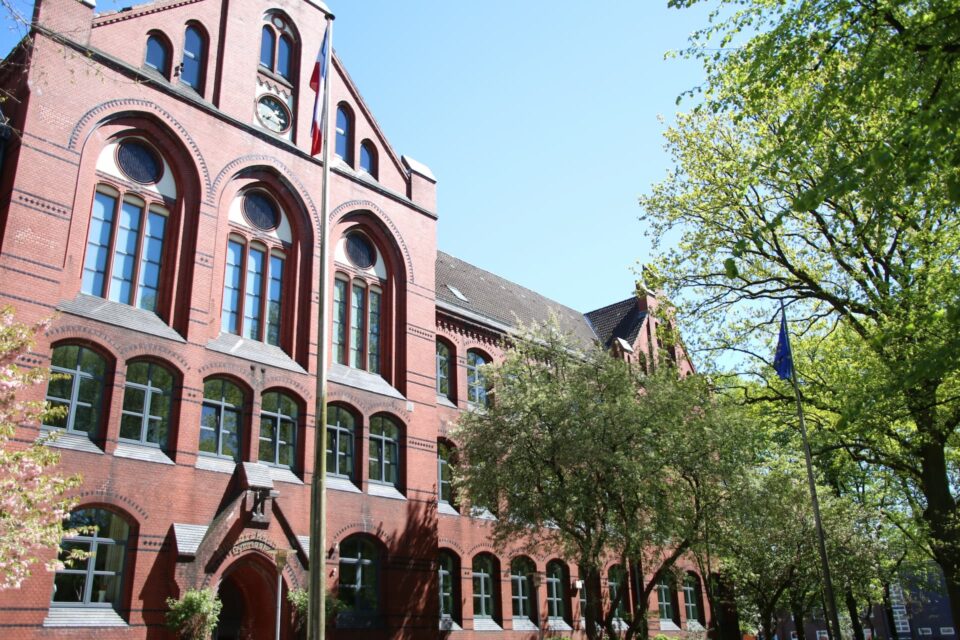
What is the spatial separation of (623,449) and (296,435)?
8.65 meters

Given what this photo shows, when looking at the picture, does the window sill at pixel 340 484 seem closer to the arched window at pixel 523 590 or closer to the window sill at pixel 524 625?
the arched window at pixel 523 590

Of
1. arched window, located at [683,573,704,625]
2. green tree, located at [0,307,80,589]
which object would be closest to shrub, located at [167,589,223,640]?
green tree, located at [0,307,80,589]

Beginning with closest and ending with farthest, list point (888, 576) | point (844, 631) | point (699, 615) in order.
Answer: point (888, 576) < point (699, 615) < point (844, 631)

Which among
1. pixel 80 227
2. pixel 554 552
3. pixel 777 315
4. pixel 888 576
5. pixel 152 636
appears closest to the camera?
pixel 152 636

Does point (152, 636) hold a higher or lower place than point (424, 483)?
lower

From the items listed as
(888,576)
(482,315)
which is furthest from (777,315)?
(888,576)

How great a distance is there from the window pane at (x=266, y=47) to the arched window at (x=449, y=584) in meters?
15.7

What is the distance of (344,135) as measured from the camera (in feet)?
86.2

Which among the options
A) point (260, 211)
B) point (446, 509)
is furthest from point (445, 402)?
point (260, 211)

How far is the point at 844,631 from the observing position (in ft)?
211

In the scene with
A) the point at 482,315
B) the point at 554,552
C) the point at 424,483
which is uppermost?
the point at 482,315

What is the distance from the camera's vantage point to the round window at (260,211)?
2252cm

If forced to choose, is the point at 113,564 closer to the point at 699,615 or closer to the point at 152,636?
the point at 152,636

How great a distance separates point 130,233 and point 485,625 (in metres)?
15.7
